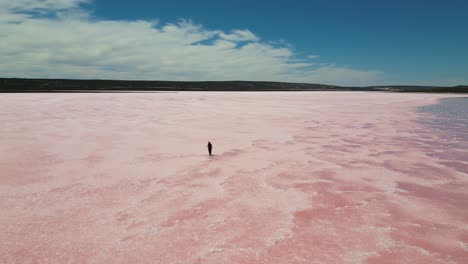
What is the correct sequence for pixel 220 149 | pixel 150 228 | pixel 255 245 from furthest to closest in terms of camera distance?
pixel 220 149 → pixel 150 228 → pixel 255 245

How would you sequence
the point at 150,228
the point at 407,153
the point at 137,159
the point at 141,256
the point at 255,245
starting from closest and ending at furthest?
the point at 141,256 → the point at 255,245 → the point at 150,228 → the point at 137,159 → the point at 407,153

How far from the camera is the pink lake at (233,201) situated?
3.67m

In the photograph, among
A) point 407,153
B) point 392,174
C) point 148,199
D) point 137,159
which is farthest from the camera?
point 407,153

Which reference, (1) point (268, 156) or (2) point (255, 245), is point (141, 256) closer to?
(2) point (255, 245)

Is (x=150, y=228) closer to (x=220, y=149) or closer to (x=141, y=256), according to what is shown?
(x=141, y=256)

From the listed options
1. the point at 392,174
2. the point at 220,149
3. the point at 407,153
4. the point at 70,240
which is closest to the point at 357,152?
the point at 407,153

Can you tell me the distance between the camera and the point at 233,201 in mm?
5152

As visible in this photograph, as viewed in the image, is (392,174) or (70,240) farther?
(392,174)

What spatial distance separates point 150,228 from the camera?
13.8 feet

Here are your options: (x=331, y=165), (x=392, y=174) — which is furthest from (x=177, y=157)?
(x=392, y=174)

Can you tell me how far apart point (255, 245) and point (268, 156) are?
4389 mm

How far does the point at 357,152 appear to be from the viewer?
8.55 m

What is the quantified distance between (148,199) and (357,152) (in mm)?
5655

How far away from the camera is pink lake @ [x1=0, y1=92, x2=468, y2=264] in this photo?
367 cm
